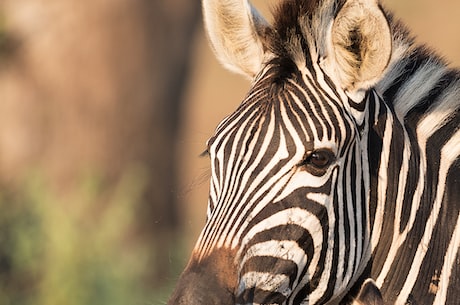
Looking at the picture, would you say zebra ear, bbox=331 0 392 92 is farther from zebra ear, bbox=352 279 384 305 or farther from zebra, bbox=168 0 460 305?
zebra ear, bbox=352 279 384 305

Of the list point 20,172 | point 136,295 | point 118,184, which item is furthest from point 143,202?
point 136,295

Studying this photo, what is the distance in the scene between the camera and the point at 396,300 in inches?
211

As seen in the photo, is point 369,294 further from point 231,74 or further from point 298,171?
point 231,74

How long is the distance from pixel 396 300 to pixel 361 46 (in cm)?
141

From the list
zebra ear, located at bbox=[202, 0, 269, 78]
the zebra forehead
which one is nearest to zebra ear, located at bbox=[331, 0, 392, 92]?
the zebra forehead

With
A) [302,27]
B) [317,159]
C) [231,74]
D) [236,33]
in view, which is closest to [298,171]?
[317,159]

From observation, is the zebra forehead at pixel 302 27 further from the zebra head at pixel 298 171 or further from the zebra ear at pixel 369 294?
the zebra ear at pixel 369 294

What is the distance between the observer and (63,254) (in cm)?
1166

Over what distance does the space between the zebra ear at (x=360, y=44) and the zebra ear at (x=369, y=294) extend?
3.52 feet

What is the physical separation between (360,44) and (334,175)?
73cm

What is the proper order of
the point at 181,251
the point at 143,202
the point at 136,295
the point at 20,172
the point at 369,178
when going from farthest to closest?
the point at 143,202
the point at 20,172
the point at 181,251
the point at 136,295
the point at 369,178

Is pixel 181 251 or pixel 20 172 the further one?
pixel 20 172

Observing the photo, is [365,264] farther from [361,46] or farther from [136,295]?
[136,295]

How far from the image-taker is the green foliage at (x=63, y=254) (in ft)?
38.4
